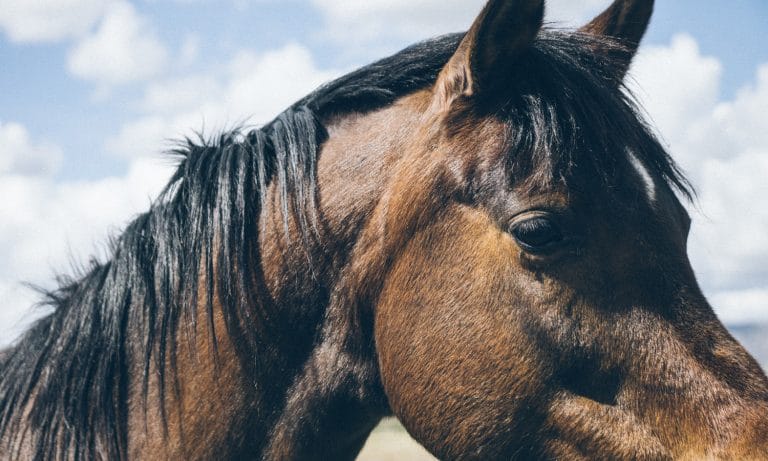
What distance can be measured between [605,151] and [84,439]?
2.34 m

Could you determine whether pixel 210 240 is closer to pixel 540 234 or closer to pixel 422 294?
pixel 422 294

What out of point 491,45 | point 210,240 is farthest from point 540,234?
point 210,240

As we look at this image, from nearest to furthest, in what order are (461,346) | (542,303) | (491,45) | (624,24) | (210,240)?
(542,303), (461,346), (491,45), (210,240), (624,24)

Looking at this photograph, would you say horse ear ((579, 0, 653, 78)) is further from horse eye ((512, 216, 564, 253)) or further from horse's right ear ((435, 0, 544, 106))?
horse eye ((512, 216, 564, 253))

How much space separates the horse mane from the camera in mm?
2801

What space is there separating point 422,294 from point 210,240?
90 centimetres

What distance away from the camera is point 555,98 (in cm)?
277

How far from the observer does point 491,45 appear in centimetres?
272

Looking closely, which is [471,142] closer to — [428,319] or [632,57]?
[428,319]

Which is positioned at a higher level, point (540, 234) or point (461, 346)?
point (540, 234)

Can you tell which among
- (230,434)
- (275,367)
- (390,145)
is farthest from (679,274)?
(230,434)

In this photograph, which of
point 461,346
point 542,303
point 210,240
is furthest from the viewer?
point 210,240

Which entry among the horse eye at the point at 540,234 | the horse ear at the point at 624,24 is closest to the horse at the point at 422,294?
the horse eye at the point at 540,234

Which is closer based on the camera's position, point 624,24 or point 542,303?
point 542,303
